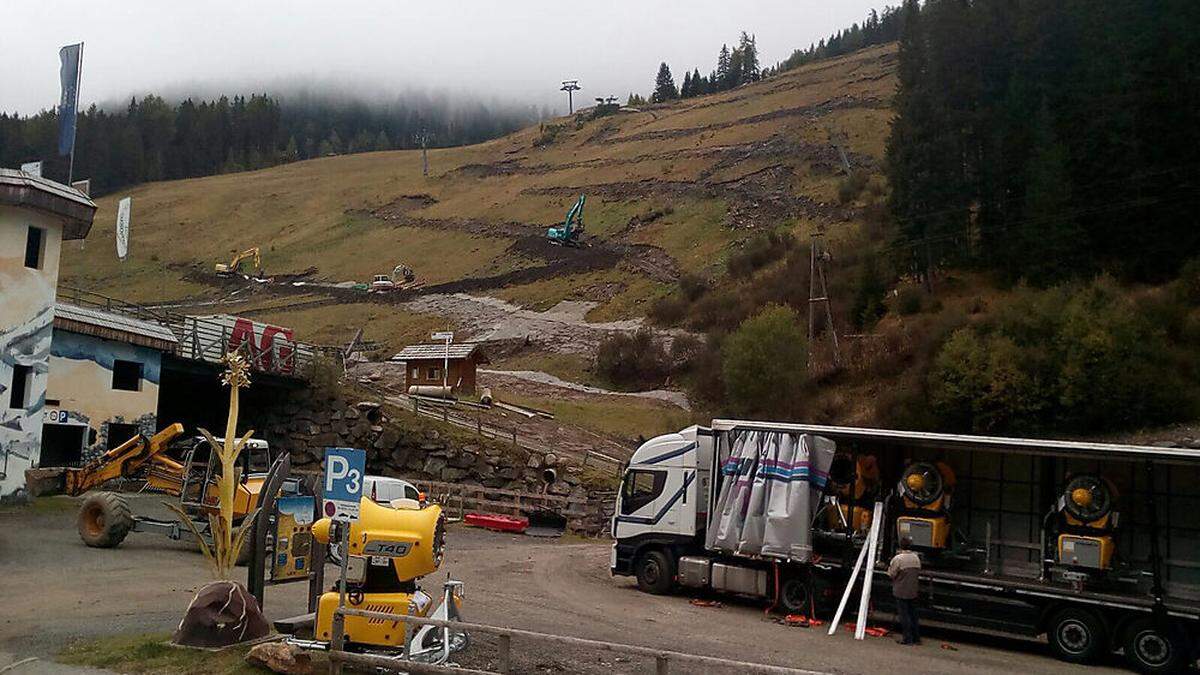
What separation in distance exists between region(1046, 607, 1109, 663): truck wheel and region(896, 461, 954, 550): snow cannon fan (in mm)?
2381

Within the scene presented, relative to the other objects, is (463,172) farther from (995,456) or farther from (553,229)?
(995,456)

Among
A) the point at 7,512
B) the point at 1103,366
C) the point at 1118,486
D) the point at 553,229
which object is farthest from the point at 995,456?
the point at 553,229

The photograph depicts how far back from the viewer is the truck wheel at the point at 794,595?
1853 cm

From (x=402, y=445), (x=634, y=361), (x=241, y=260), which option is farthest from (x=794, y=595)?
(x=241, y=260)

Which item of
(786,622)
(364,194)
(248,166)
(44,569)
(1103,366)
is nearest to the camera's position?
(786,622)

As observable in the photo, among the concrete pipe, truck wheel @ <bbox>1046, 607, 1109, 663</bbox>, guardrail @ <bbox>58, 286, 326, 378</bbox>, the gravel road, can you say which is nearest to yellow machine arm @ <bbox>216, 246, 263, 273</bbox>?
the concrete pipe

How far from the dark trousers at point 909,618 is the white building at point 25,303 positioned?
2361 cm

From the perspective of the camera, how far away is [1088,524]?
52.3 feet

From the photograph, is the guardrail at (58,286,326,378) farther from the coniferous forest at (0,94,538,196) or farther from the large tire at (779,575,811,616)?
the coniferous forest at (0,94,538,196)

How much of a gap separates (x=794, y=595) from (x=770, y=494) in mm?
1997

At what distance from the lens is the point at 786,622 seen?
17.9 meters

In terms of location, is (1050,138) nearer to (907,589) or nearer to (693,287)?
(693,287)

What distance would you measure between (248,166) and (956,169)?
146776 millimetres

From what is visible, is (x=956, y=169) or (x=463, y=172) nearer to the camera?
(x=956, y=169)
